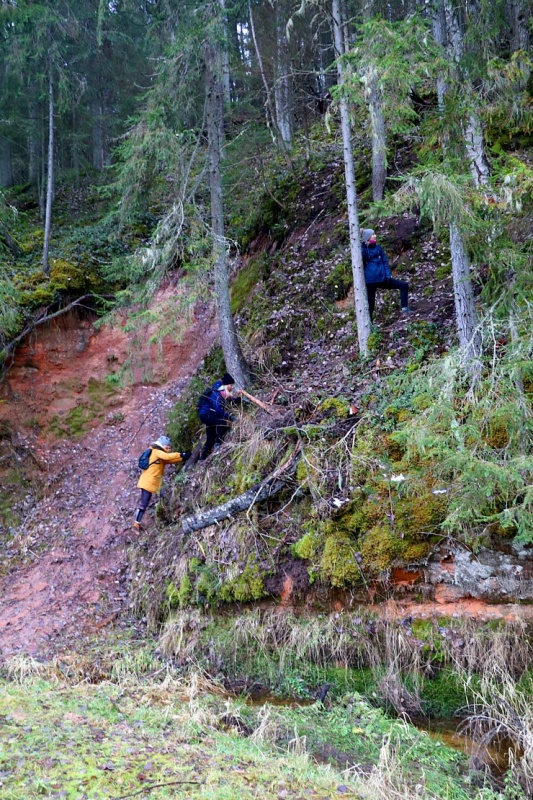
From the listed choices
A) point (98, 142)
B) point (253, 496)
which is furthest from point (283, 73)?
point (253, 496)

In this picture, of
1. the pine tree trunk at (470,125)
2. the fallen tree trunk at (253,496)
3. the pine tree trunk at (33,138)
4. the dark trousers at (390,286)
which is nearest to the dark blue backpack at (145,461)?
the fallen tree trunk at (253,496)

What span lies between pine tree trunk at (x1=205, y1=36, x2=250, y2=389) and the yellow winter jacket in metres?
2.03

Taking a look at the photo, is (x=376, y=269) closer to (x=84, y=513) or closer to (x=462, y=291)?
(x=462, y=291)

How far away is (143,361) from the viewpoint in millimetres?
14781

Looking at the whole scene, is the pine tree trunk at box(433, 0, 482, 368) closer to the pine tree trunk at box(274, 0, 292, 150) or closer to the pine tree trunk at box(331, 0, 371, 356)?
the pine tree trunk at box(331, 0, 371, 356)

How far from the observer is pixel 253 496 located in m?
9.20

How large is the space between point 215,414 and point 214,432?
1.43 feet

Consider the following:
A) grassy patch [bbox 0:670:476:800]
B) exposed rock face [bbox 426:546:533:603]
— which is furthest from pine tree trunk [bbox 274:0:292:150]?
grassy patch [bbox 0:670:476:800]

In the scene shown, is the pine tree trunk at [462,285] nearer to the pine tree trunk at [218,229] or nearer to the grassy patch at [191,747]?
the pine tree trunk at [218,229]

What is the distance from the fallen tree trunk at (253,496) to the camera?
9.09 meters

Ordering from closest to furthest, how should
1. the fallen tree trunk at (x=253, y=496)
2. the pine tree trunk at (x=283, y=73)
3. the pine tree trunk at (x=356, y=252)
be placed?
the fallen tree trunk at (x=253, y=496) → the pine tree trunk at (x=356, y=252) → the pine tree trunk at (x=283, y=73)

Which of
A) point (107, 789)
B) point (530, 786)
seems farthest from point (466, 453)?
point (107, 789)

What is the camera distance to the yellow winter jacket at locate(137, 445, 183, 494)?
11211 millimetres

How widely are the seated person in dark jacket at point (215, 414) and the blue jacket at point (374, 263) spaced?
11.4ft
